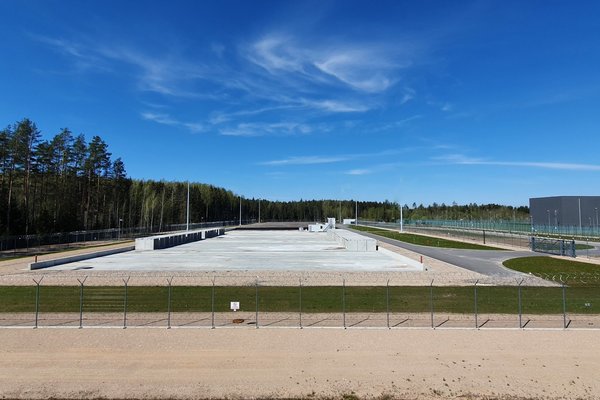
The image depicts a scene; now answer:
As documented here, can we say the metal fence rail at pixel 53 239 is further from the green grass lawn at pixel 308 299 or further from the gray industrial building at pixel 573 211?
the gray industrial building at pixel 573 211

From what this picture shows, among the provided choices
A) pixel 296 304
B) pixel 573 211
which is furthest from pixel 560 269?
pixel 573 211

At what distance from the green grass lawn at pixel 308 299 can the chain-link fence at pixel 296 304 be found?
5 centimetres

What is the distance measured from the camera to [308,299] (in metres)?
23.0

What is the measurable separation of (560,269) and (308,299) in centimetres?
2554

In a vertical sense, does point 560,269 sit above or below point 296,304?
above

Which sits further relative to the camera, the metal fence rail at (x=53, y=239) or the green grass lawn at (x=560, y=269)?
the metal fence rail at (x=53, y=239)

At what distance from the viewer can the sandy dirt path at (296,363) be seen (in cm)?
1169

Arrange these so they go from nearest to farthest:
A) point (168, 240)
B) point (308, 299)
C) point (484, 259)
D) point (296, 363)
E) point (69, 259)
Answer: point (296, 363), point (308, 299), point (69, 259), point (484, 259), point (168, 240)

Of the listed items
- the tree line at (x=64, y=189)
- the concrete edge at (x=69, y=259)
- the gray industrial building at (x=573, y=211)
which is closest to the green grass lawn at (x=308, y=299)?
the concrete edge at (x=69, y=259)

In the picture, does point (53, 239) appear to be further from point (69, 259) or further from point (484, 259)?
point (484, 259)

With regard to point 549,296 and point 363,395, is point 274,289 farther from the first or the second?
point 549,296

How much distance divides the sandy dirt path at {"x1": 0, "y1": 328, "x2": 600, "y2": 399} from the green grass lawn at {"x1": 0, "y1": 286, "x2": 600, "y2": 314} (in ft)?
12.3

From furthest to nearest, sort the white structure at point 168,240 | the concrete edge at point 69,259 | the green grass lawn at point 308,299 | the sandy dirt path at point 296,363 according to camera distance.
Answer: the white structure at point 168,240 → the concrete edge at point 69,259 → the green grass lawn at point 308,299 → the sandy dirt path at point 296,363

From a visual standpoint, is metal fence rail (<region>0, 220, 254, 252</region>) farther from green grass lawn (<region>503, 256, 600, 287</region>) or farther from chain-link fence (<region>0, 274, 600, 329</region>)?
green grass lawn (<region>503, 256, 600, 287</region>)
